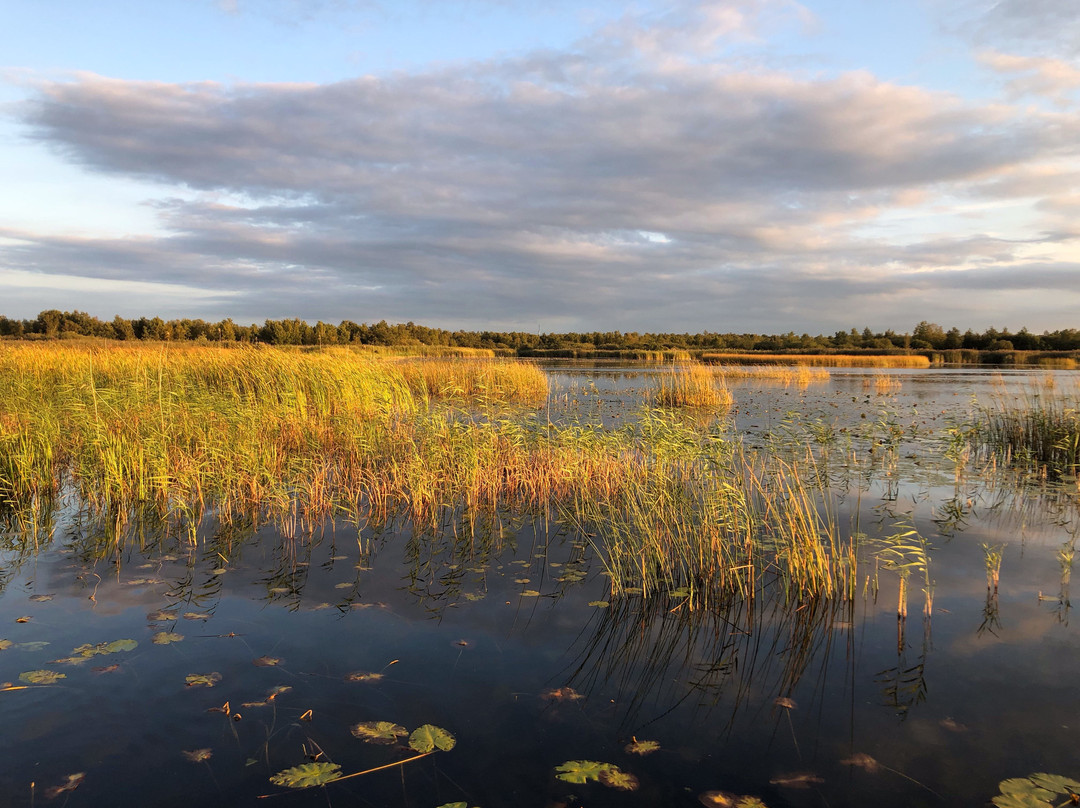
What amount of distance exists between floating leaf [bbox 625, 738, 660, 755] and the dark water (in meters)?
0.05

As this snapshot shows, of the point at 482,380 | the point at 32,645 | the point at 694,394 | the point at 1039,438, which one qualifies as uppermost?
the point at 482,380

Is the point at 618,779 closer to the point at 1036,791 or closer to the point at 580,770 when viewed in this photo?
the point at 580,770

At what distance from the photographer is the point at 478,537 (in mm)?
7375

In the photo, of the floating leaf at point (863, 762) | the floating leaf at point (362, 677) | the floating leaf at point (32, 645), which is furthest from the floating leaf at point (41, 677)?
the floating leaf at point (863, 762)

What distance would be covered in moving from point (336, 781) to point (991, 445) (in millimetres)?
15485

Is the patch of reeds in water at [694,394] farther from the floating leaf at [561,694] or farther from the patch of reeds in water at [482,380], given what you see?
the floating leaf at [561,694]

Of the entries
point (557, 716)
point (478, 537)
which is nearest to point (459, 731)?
point (557, 716)

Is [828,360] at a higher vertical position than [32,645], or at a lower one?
higher

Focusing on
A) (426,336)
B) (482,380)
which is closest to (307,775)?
(482,380)

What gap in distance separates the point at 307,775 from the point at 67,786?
1.23 metres

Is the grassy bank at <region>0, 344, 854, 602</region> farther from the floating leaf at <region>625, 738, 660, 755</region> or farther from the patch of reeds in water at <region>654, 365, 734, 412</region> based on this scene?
the patch of reeds in water at <region>654, 365, 734, 412</region>

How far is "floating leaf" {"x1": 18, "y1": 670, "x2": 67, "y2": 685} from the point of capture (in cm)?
407

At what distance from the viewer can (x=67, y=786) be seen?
3.16m

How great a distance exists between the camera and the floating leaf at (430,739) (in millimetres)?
3496
